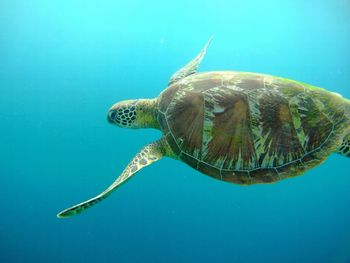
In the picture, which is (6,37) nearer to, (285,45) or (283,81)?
(283,81)

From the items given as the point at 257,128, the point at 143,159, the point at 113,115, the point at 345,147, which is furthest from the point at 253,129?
the point at 113,115

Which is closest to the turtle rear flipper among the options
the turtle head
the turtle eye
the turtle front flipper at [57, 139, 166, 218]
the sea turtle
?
the sea turtle

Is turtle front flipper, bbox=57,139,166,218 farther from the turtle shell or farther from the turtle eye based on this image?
the turtle eye

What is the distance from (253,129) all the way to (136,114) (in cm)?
174

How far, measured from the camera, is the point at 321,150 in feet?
8.58

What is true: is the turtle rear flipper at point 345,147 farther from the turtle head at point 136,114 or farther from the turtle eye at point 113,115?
the turtle eye at point 113,115

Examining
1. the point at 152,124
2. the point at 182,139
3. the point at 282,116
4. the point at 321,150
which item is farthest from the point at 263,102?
the point at 152,124

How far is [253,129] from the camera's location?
2.66 metres

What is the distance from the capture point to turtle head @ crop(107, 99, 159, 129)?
364 cm

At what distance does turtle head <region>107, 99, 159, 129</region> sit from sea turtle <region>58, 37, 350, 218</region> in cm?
69

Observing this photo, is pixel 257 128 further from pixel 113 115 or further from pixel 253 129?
pixel 113 115

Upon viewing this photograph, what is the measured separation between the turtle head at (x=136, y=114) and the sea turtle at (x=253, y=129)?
0.69 metres

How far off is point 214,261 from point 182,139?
9.95 m

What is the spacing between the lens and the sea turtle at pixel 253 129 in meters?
2.61
